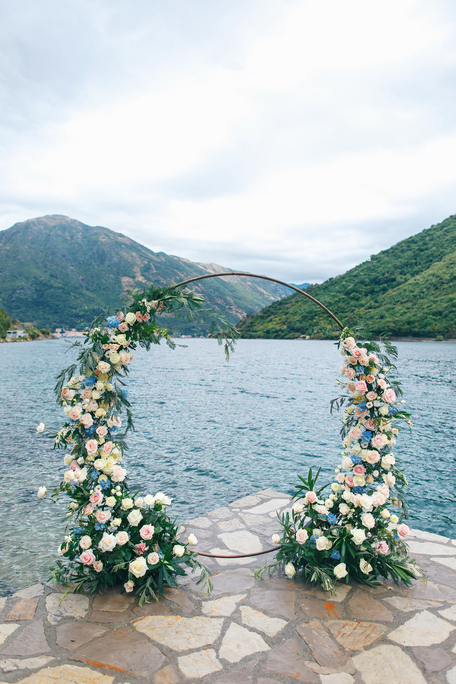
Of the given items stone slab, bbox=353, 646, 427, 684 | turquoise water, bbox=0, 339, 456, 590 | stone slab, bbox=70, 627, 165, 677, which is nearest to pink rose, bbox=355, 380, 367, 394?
stone slab, bbox=353, 646, 427, 684

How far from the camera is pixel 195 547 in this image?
5.30 meters

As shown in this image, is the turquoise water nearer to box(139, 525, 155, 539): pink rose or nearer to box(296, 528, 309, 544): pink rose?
box(139, 525, 155, 539): pink rose

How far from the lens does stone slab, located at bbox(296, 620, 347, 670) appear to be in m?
3.22

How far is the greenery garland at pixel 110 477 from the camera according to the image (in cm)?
411

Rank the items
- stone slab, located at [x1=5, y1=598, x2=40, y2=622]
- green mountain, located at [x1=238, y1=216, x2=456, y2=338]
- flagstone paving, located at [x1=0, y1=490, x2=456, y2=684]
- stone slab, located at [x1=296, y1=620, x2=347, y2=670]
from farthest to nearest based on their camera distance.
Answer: green mountain, located at [x1=238, y1=216, x2=456, y2=338] → stone slab, located at [x1=5, y1=598, x2=40, y2=622] → stone slab, located at [x1=296, y1=620, x2=347, y2=670] → flagstone paving, located at [x1=0, y1=490, x2=456, y2=684]

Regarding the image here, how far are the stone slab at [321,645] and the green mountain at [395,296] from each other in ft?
215

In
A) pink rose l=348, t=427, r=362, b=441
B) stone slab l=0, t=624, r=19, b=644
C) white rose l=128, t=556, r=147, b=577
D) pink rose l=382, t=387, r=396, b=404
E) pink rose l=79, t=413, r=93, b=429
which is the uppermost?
pink rose l=382, t=387, r=396, b=404

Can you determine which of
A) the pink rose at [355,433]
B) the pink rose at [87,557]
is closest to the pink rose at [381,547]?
the pink rose at [355,433]

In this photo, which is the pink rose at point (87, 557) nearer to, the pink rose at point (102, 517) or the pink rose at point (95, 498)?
the pink rose at point (102, 517)

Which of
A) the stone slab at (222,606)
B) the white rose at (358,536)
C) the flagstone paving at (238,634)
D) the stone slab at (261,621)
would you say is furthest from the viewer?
the white rose at (358,536)

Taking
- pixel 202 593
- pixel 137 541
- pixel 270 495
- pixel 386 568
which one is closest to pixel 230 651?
pixel 202 593

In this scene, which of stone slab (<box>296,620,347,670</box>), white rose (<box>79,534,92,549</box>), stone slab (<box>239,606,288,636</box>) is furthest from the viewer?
white rose (<box>79,534,92,549</box>)

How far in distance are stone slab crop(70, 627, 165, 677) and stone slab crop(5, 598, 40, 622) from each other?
0.81 meters

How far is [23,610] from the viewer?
12.7 ft
